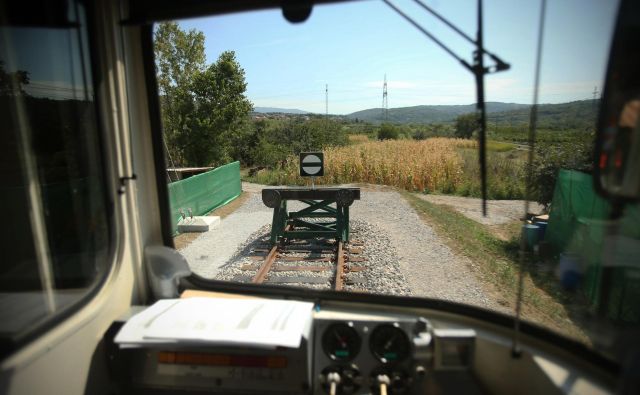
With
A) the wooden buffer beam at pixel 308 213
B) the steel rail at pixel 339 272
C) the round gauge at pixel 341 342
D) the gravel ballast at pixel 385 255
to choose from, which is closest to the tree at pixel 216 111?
the gravel ballast at pixel 385 255

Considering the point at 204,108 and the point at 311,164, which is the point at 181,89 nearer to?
the point at 204,108

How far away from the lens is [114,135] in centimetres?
183

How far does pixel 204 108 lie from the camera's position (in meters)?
11.0

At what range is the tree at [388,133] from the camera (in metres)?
13.6

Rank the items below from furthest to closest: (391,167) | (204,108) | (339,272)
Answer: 1. (391,167)
2. (204,108)
3. (339,272)

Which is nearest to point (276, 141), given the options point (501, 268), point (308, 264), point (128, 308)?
point (308, 264)

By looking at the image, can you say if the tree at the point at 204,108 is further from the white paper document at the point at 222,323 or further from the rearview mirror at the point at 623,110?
the rearview mirror at the point at 623,110

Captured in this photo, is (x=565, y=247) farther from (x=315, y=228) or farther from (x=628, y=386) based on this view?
(x=315, y=228)

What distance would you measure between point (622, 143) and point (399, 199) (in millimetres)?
10804

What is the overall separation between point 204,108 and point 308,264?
21.6 ft

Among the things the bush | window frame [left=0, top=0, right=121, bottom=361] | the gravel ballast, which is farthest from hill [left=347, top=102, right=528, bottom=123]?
the gravel ballast

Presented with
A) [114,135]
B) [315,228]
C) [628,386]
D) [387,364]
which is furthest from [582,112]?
[315,228]

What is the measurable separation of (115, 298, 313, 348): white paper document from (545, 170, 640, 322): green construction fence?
1.07 meters

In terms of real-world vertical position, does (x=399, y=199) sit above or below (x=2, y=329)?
below
